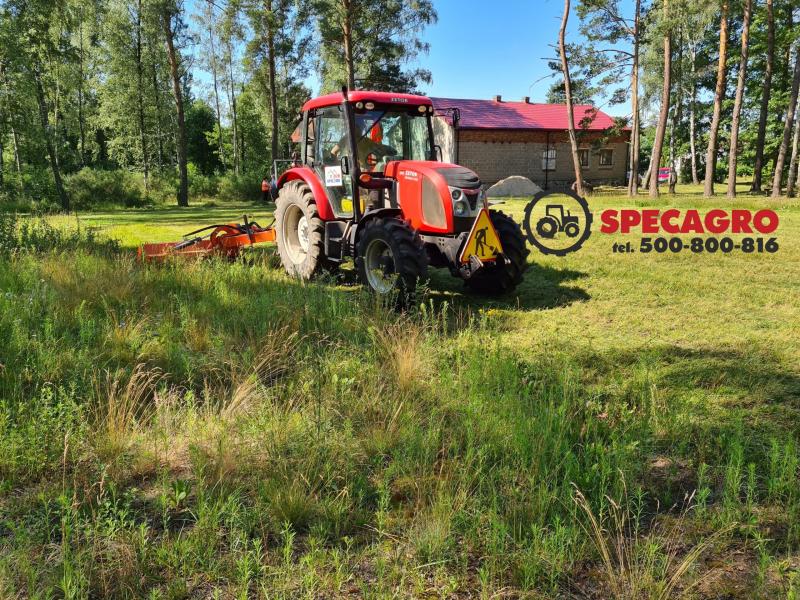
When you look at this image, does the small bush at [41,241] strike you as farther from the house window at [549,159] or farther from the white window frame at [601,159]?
the white window frame at [601,159]

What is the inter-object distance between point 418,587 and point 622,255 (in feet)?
25.5

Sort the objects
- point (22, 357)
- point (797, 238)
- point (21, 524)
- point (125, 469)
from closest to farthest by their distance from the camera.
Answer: point (21, 524) → point (125, 469) → point (22, 357) → point (797, 238)

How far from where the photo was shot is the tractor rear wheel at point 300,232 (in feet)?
24.6

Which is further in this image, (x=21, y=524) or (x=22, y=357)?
(x=22, y=357)

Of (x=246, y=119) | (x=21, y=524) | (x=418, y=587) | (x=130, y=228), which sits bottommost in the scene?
(x=418, y=587)

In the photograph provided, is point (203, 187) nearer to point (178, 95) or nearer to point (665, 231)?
point (178, 95)

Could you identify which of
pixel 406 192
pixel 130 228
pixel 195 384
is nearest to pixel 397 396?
pixel 195 384

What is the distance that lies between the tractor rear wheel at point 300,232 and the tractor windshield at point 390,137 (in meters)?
1.03

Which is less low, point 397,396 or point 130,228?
point 130,228

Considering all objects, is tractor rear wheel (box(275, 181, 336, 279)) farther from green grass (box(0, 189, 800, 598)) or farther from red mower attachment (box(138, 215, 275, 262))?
green grass (box(0, 189, 800, 598))

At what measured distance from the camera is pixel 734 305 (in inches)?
250

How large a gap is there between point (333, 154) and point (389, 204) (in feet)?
3.74

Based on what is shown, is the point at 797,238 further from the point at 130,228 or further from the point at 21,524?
the point at 130,228

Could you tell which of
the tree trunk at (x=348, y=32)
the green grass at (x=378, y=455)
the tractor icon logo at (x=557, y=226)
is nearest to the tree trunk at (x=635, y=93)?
the tree trunk at (x=348, y=32)
